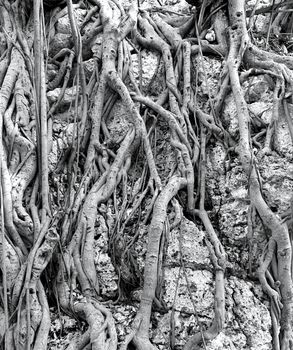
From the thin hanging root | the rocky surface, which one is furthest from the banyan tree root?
the thin hanging root

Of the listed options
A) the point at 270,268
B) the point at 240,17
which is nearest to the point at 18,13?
the point at 240,17

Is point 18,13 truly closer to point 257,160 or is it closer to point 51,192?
point 51,192

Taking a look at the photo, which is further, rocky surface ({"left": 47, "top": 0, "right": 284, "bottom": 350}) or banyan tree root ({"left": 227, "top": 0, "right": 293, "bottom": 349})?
banyan tree root ({"left": 227, "top": 0, "right": 293, "bottom": 349})

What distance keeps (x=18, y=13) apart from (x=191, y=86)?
1.11m

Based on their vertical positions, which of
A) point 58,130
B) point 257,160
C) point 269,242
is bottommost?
point 269,242

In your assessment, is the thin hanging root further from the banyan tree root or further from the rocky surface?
the banyan tree root

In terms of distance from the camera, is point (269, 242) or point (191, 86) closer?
point (269, 242)

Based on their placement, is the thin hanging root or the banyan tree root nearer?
the thin hanging root

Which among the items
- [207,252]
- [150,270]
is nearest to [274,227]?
[207,252]

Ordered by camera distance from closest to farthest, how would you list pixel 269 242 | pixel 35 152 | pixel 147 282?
pixel 147 282, pixel 269 242, pixel 35 152

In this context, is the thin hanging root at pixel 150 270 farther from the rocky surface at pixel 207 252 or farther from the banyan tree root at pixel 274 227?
the banyan tree root at pixel 274 227

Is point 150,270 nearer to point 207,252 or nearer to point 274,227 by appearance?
point 207,252

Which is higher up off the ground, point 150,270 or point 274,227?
point 274,227

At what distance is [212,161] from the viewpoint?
236 cm
